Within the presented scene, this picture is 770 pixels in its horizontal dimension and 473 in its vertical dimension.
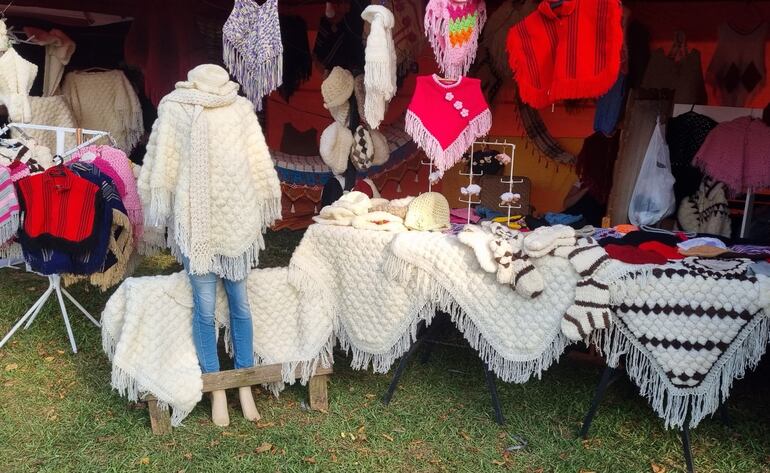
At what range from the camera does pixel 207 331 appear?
9.98 ft

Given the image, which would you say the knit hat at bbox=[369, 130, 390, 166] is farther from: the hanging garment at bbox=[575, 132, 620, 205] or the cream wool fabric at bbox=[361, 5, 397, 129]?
the hanging garment at bbox=[575, 132, 620, 205]

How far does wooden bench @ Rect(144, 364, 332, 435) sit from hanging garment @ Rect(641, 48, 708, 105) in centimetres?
322

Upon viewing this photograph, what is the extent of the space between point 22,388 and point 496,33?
159 inches

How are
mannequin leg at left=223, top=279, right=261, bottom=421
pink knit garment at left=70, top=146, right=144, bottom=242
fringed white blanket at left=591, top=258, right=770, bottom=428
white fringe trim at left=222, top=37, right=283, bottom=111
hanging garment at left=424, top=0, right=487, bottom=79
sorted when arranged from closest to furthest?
fringed white blanket at left=591, top=258, right=770, bottom=428
mannequin leg at left=223, top=279, right=261, bottom=421
hanging garment at left=424, top=0, right=487, bottom=79
white fringe trim at left=222, top=37, right=283, bottom=111
pink knit garment at left=70, top=146, right=144, bottom=242

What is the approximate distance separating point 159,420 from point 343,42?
337cm

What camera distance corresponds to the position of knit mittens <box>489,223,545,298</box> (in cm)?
281

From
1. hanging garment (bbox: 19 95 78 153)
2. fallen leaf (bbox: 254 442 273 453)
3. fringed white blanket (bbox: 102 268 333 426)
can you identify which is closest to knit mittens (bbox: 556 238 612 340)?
fringed white blanket (bbox: 102 268 333 426)

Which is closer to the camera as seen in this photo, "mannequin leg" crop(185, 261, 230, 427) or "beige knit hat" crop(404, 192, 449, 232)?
"mannequin leg" crop(185, 261, 230, 427)

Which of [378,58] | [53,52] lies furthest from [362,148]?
[53,52]

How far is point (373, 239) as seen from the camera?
3.20 meters

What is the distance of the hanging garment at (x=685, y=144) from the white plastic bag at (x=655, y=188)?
0.27 meters

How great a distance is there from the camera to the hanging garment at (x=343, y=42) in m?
5.03

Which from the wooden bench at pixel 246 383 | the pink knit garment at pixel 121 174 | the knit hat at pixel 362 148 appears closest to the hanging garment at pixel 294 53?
the knit hat at pixel 362 148

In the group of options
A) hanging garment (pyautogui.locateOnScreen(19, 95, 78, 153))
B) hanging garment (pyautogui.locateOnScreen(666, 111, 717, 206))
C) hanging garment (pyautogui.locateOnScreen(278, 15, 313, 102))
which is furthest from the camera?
hanging garment (pyautogui.locateOnScreen(278, 15, 313, 102))
